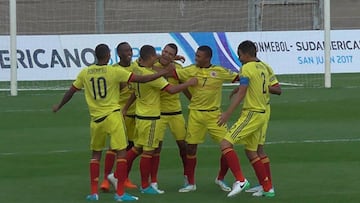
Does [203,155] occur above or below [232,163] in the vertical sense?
below

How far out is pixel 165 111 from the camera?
1273cm

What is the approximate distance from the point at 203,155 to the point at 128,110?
2774 mm

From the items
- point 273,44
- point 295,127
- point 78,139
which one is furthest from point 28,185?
point 273,44

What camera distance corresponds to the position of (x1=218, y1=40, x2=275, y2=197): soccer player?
38.8 ft

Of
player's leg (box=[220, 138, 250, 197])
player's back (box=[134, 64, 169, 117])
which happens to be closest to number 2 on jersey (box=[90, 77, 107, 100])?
player's back (box=[134, 64, 169, 117])

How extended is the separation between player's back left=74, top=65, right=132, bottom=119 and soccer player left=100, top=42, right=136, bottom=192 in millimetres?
279

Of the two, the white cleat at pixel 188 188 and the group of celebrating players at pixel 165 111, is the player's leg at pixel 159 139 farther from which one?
the white cleat at pixel 188 188

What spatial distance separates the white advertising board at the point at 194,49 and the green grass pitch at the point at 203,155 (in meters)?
2.86

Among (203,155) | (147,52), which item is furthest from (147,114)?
(203,155)

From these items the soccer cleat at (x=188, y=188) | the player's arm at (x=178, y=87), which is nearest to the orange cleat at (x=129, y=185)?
the soccer cleat at (x=188, y=188)

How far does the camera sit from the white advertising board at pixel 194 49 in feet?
86.2

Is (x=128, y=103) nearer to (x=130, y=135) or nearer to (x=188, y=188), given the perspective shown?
(x=130, y=135)

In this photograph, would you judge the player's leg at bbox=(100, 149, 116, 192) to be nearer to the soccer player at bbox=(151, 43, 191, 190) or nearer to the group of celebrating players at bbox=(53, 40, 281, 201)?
the group of celebrating players at bbox=(53, 40, 281, 201)

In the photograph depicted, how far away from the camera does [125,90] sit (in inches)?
519
